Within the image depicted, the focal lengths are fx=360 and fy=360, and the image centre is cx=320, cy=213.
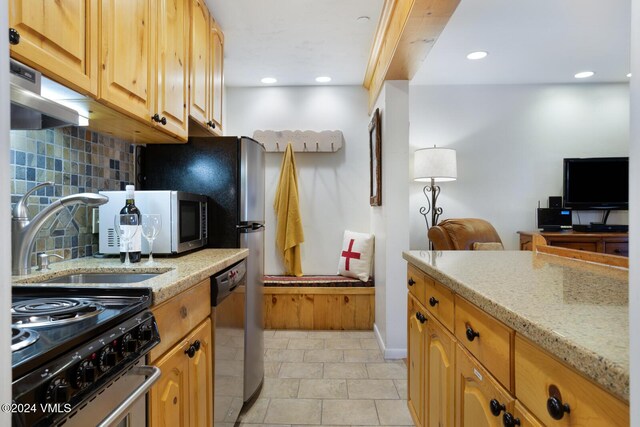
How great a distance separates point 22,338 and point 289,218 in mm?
2926

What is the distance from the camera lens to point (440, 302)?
1351 millimetres

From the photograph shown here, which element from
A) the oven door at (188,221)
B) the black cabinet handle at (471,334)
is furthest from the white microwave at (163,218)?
the black cabinet handle at (471,334)

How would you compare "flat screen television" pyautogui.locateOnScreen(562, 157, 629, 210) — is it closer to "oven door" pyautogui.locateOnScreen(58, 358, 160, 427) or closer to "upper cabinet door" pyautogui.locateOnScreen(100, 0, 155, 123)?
"upper cabinet door" pyautogui.locateOnScreen(100, 0, 155, 123)

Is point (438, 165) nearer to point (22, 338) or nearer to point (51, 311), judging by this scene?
point (51, 311)

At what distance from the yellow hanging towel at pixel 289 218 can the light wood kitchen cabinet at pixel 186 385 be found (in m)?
2.14

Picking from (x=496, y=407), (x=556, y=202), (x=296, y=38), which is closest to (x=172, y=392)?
(x=496, y=407)

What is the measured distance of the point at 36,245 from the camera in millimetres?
1416

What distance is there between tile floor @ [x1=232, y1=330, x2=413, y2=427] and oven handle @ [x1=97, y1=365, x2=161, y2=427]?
48.4 inches

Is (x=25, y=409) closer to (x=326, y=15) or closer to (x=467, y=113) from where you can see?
(x=326, y=15)

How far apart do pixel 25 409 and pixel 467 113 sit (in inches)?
169

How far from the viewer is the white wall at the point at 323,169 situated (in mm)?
3820

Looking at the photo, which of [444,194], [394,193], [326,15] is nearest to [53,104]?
[326,15]

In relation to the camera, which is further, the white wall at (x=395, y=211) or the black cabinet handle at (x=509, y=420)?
the white wall at (x=395, y=211)

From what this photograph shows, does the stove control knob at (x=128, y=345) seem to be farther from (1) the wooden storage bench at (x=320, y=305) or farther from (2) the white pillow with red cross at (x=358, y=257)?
(2) the white pillow with red cross at (x=358, y=257)
